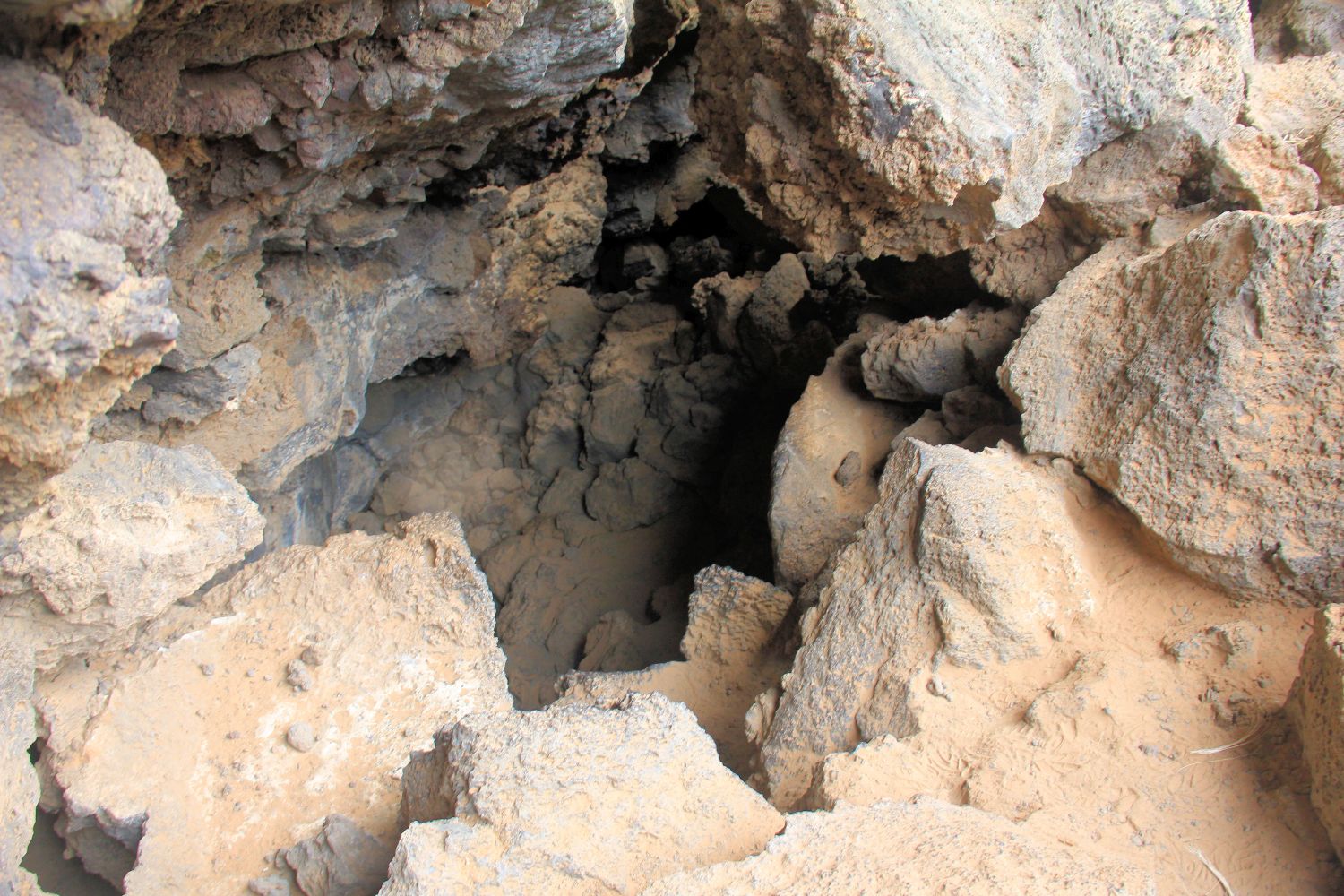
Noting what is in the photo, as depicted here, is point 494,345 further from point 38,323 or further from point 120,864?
point 38,323

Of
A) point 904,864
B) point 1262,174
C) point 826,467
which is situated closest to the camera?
point 904,864

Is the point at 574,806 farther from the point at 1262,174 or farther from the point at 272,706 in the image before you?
the point at 1262,174

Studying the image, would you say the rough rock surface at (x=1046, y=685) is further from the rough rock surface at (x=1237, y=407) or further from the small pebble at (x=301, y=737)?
the small pebble at (x=301, y=737)

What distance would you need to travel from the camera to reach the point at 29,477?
1.02m

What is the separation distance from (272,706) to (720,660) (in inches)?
42.0

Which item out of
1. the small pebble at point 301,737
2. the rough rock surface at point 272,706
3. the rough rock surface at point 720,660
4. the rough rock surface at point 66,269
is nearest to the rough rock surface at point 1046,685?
the rough rock surface at point 720,660

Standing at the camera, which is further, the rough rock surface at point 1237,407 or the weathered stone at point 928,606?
the weathered stone at point 928,606

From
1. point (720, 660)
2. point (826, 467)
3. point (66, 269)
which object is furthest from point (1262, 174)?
point (66, 269)

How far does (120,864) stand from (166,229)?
1.24 meters

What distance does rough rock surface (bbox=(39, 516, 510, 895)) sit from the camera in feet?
4.87

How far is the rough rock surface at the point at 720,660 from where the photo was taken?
2.14 m

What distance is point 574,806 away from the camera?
1188 mm

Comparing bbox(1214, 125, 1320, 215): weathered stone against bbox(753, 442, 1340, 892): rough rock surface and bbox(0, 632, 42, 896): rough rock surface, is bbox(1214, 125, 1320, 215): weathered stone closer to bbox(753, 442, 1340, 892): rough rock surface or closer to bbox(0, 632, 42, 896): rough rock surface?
bbox(753, 442, 1340, 892): rough rock surface

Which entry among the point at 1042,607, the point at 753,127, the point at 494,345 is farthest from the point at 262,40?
the point at 494,345
